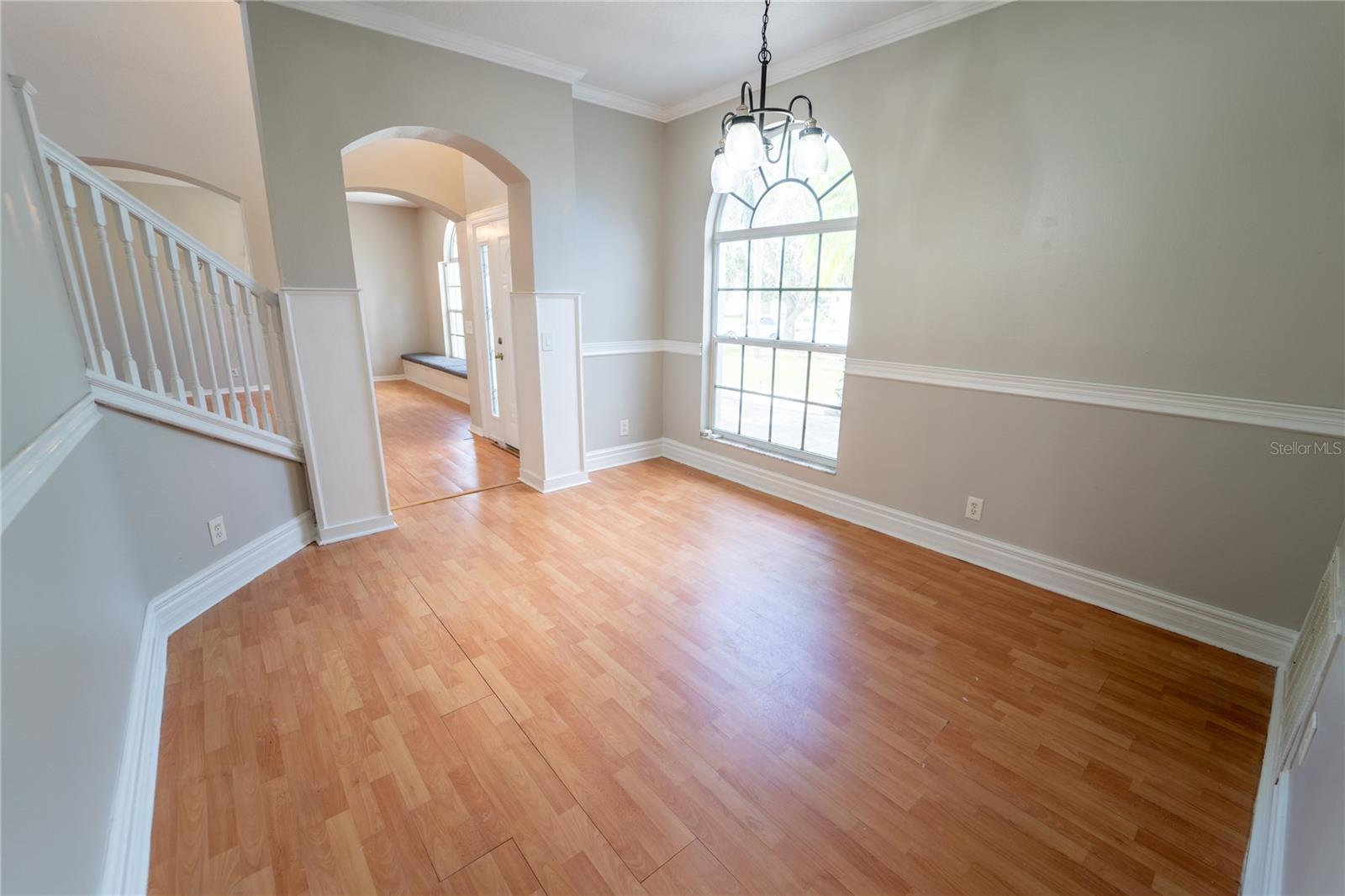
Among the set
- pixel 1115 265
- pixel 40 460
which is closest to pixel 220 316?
pixel 40 460

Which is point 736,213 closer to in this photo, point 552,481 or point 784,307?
point 784,307

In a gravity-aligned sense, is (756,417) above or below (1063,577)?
above

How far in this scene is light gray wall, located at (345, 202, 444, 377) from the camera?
7777mm

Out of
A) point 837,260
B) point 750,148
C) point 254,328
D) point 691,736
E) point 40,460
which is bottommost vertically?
point 691,736

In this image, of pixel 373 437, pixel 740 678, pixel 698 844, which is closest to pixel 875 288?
pixel 740 678

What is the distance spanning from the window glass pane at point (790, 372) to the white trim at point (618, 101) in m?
1.92

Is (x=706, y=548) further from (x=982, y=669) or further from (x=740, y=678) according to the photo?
(x=982, y=669)

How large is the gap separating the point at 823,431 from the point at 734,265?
1.34 metres

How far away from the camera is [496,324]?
4559 mm

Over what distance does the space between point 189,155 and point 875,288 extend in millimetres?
4376

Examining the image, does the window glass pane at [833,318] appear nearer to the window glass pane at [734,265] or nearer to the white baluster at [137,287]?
the window glass pane at [734,265]

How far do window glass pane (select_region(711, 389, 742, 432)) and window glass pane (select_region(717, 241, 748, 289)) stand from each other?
766 millimetres

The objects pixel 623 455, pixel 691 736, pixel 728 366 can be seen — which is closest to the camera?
pixel 691 736

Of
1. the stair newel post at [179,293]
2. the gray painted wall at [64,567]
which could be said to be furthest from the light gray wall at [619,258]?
the gray painted wall at [64,567]
